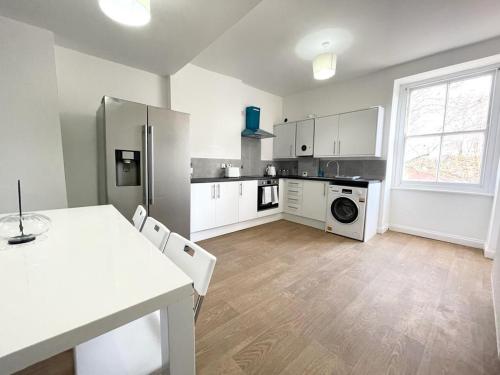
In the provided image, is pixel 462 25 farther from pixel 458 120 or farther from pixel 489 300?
pixel 489 300

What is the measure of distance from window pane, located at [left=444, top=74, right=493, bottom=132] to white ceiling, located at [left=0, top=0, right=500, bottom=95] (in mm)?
618

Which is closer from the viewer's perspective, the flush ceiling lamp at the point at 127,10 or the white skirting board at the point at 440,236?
the flush ceiling lamp at the point at 127,10

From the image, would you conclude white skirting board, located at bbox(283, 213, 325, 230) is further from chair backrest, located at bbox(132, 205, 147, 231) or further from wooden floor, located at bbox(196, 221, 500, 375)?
chair backrest, located at bbox(132, 205, 147, 231)


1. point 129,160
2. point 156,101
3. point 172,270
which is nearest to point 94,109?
point 156,101

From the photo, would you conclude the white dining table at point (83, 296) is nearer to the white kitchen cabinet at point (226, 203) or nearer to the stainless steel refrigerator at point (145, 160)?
the stainless steel refrigerator at point (145, 160)

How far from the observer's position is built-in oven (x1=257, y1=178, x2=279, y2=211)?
3.74m

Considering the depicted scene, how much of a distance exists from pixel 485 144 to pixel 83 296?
4.30m

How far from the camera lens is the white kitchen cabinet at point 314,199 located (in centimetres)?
355

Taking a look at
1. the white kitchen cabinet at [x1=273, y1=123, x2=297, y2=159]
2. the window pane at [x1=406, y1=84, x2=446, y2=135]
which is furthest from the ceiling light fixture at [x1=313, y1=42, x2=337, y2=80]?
the window pane at [x1=406, y1=84, x2=446, y2=135]

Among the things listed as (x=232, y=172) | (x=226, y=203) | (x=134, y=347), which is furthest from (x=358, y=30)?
(x=134, y=347)

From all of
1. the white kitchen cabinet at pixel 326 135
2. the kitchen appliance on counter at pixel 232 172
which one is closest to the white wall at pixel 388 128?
the white kitchen cabinet at pixel 326 135

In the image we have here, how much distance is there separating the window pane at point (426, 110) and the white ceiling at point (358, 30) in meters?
0.64

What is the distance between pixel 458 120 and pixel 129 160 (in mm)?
4404

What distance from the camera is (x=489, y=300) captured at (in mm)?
1775
